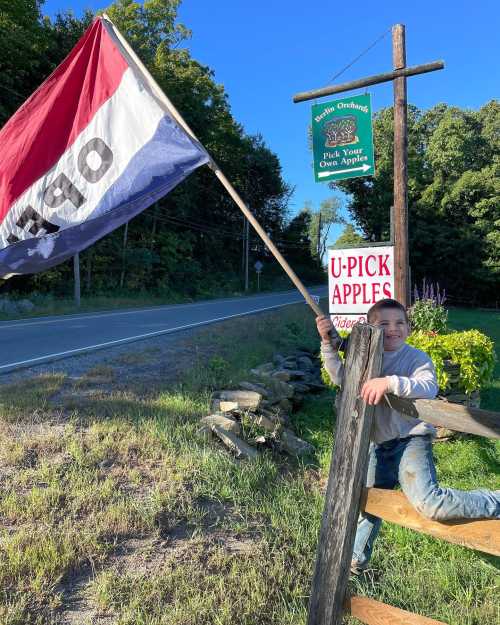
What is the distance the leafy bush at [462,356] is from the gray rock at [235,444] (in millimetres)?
2622

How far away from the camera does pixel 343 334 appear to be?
6441mm

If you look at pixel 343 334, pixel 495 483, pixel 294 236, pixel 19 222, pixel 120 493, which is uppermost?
pixel 294 236

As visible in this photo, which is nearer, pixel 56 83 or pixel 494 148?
pixel 56 83

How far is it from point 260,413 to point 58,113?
3689 millimetres

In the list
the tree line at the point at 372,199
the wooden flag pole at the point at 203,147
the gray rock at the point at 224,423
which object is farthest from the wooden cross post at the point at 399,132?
the tree line at the point at 372,199

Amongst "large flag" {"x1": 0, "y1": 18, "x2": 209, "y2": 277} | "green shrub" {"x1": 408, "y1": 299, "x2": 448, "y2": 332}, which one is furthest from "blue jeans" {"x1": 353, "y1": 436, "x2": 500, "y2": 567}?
"green shrub" {"x1": 408, "y1": 299, "x2": 448, "y2": 332}

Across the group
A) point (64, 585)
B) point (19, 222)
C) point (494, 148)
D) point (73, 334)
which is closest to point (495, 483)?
point (64, 585)

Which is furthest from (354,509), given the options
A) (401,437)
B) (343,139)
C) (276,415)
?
(343,139)

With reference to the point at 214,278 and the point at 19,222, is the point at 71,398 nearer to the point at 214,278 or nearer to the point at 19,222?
the point at 19,222

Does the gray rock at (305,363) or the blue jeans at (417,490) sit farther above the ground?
the blue jeans at (417,490)

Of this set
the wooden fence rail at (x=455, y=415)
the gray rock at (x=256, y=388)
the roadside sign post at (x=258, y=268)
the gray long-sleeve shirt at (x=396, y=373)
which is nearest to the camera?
the wooden fence rail at (x=455, y=415)

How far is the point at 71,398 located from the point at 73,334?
22.9ft

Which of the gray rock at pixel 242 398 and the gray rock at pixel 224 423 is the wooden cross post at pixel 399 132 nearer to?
the gray rock at pixel 242 398

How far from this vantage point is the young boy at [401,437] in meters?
2.36
